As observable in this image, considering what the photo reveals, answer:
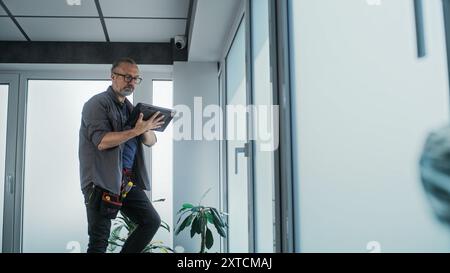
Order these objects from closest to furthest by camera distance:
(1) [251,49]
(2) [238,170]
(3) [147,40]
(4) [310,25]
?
(4) [310,25]
(1) [251,49]
(2) [238,170]
(3) [147,40]

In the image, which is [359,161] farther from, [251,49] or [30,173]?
[30,173]

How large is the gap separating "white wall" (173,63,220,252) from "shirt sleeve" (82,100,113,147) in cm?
148

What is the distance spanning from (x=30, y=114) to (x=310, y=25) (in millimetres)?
2149

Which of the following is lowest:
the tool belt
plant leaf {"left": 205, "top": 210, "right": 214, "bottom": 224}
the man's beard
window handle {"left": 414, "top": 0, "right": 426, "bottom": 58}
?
plant leaf {"left": 205, "top": 210, "right": 214, "bottom": 224}

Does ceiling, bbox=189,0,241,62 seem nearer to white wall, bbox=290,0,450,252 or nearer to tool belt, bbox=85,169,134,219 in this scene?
white wall, bbox=290,0,450,252

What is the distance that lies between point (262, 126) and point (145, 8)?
1.21 metres

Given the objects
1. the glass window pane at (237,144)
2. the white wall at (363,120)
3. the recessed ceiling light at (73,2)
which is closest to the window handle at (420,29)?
the white wall at (363,120)

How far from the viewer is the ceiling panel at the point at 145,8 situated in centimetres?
225

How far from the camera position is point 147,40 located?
2.80 meters

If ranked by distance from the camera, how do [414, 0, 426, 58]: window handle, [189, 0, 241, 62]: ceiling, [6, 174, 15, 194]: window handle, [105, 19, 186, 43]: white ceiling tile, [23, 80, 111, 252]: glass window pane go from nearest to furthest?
[414, 0, 426, 58]: window handle
[189, 0, 241, 62]: ceiling
[23, 80, 111, 252]: glass window pane
[105, 19, 186, 43]: white ceiling tile
[6, 174, 15, 194]: window handle

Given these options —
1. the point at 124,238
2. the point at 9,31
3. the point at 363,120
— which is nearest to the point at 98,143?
the point at 363,120

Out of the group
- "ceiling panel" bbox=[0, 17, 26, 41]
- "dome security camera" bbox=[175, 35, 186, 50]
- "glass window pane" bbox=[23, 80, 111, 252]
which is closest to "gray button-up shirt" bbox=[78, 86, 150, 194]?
"glass window pane" bbox=[23, 80, 111, 252]

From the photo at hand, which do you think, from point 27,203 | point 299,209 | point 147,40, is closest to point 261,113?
point 299,209

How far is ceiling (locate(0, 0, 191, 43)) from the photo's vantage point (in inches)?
87.4
